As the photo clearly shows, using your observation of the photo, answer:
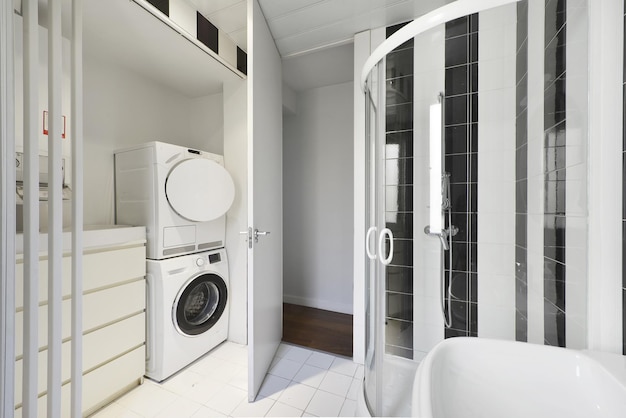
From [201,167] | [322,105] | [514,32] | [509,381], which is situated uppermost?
[322,105]

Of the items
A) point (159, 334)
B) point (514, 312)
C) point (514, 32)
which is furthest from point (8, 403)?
point (514, 32)

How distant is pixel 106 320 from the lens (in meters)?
1.38

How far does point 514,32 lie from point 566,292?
1190 mm

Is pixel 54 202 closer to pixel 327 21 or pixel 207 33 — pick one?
pixel 207 33

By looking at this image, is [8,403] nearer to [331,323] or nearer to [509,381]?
[509,381]

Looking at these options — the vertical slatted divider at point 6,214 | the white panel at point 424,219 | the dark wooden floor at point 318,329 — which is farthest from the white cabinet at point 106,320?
the white panel at point 424,219

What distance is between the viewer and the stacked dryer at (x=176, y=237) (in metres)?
1.58

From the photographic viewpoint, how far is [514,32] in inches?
46.6

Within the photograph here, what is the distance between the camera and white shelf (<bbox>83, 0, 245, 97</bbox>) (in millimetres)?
1396

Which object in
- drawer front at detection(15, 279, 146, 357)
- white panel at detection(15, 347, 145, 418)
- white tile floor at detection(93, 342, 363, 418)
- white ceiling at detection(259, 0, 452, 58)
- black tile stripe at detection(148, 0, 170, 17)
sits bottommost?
white tile floor at detection(93, 342, 363, 418)

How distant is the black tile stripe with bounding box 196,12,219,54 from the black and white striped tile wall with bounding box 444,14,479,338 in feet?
5.08

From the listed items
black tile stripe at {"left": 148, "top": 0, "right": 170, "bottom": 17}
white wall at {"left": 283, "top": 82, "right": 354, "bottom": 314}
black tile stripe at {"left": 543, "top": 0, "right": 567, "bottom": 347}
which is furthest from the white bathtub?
black tile stripe at {"left": 148, "top": 0, "right": 170, "bottom": 17}

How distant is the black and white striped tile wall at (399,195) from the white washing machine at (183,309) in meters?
1.31

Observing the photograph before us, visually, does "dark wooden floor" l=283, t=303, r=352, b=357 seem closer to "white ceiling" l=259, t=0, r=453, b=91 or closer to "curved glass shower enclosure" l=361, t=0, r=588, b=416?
"curved glass shower enclosure" l=361, t=0, r=588, b=416
